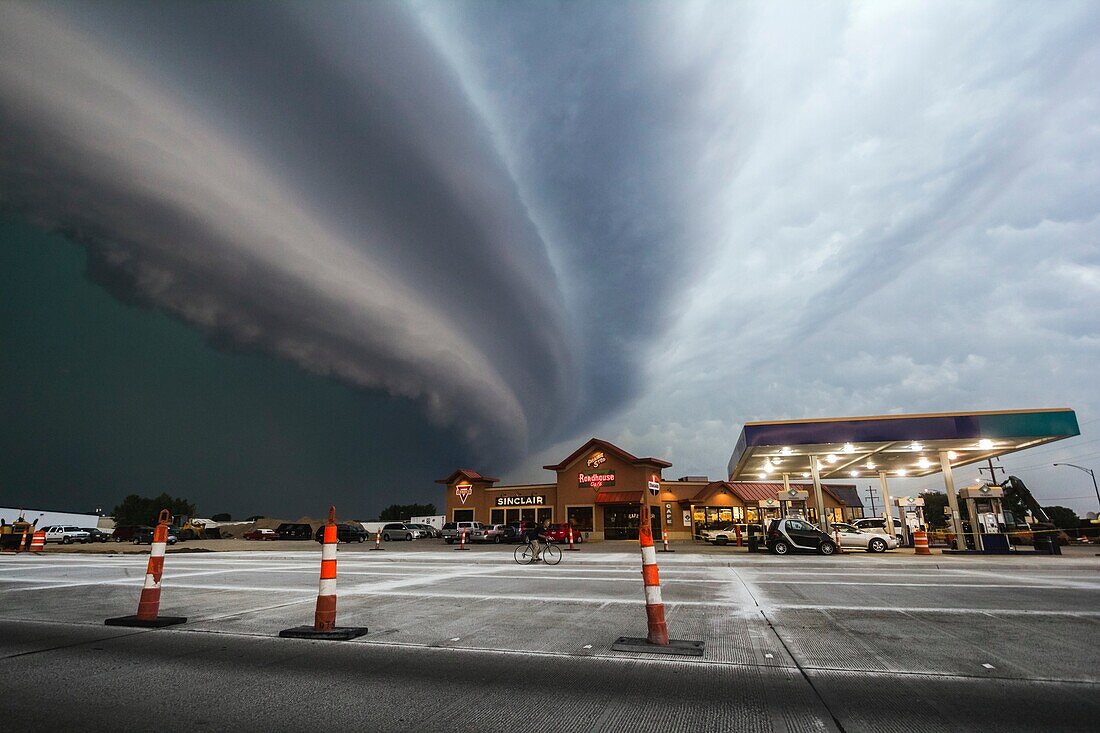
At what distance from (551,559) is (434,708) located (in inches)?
610

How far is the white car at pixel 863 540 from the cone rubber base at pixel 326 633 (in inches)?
1021

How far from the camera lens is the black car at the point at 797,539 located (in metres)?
23.2

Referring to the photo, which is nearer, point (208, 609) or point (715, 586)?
point (208, 609)

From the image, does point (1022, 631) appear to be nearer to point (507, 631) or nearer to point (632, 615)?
point (632, 615)

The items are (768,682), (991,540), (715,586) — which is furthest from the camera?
(991,540)

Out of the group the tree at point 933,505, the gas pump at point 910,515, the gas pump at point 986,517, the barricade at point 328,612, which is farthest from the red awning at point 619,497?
the tree at point 933,505

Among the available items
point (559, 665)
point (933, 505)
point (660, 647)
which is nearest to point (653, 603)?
point (660, 647)

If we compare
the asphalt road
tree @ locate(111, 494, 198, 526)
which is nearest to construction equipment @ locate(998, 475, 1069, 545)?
→ the asphalt road

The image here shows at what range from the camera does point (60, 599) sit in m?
8.06

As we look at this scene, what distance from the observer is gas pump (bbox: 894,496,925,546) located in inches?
1259

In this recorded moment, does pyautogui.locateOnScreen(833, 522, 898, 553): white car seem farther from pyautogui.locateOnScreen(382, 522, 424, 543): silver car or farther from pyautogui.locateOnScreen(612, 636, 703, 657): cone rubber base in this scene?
pyautogui.locateOnScreen(382, 522, 424, 543): silver car

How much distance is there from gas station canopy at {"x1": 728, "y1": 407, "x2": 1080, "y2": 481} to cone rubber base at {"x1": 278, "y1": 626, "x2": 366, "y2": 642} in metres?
25.4

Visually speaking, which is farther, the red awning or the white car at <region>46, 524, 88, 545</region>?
the red awning

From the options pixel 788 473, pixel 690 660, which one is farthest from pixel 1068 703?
pixel 788 473
